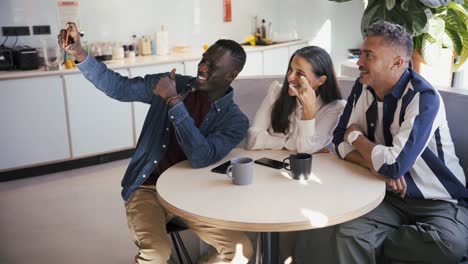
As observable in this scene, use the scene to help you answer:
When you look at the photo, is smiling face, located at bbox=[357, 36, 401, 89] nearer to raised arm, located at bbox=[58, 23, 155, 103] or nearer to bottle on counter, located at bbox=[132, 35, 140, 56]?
raised arm, located at bbox=[58, 23, 155, 103]

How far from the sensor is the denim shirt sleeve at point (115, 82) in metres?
2.27

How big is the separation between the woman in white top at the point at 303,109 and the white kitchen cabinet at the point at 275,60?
10.6 feet

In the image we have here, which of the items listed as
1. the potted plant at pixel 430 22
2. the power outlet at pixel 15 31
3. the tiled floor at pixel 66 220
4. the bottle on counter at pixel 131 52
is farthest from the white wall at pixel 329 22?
the power outlet at pixel 15 31

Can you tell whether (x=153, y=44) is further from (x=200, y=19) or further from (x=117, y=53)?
(x=200, y=19)

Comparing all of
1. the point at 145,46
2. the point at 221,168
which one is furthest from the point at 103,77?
the point at 145,46

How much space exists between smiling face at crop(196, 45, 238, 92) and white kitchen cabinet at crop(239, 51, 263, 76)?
10.2 feet

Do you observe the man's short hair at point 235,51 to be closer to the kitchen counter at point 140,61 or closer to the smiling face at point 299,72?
the smiling face at point 299,72

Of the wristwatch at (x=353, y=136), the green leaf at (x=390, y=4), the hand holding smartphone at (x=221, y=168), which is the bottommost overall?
the hand holding smartphone at (x=221, y=168)

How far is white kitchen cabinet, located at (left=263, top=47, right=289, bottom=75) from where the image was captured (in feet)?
18.5

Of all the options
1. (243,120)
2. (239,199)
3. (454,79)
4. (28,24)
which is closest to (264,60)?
(454,79)

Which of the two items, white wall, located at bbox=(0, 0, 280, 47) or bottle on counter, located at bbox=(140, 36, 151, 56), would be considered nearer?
white wall, located at bbox=(0, 0, 280, 47)

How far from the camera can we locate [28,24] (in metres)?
4.48

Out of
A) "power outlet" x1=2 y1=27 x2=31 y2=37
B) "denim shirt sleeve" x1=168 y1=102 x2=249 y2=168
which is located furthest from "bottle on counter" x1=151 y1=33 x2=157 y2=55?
"denim shirt sleeve" x1=168 y1=102 x2=249 y2=168

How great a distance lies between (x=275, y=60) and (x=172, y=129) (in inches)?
144
